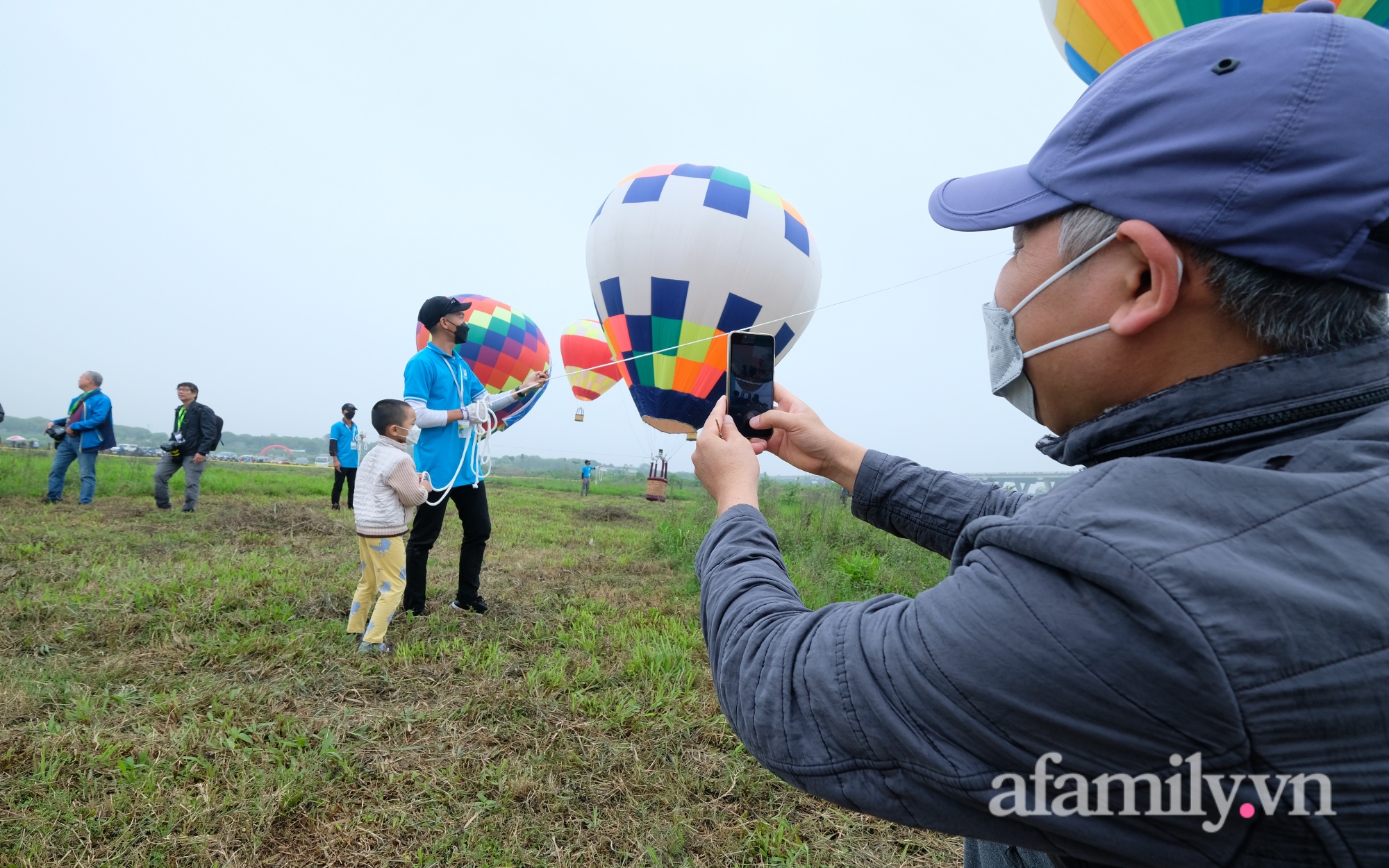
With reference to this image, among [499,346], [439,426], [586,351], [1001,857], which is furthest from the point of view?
[586,351]

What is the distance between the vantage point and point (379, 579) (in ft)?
11.8

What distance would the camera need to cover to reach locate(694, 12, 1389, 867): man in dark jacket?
0.46m

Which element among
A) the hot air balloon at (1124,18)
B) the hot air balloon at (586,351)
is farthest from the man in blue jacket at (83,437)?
the hot air balloon at (1124,18)

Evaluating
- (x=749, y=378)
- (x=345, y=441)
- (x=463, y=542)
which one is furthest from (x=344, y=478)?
(x=749, y=378)

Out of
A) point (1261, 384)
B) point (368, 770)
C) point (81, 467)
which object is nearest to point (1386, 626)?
point (1261, 384)

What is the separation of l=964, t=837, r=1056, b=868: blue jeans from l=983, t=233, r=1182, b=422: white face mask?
587mm

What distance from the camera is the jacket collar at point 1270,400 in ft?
1.95

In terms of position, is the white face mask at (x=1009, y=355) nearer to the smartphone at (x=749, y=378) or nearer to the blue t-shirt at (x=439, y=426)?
the smartphone at (x=749, y=378)

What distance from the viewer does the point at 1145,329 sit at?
689 millimetres

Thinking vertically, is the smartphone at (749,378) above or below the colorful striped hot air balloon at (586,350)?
below

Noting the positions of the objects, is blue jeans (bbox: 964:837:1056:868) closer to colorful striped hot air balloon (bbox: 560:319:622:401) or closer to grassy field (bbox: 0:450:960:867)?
grassy field (bbox: 0:450:960:867)

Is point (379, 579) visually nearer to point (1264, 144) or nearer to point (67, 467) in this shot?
point (1264, 144)

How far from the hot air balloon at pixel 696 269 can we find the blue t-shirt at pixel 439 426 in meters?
1.91

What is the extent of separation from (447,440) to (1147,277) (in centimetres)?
387
